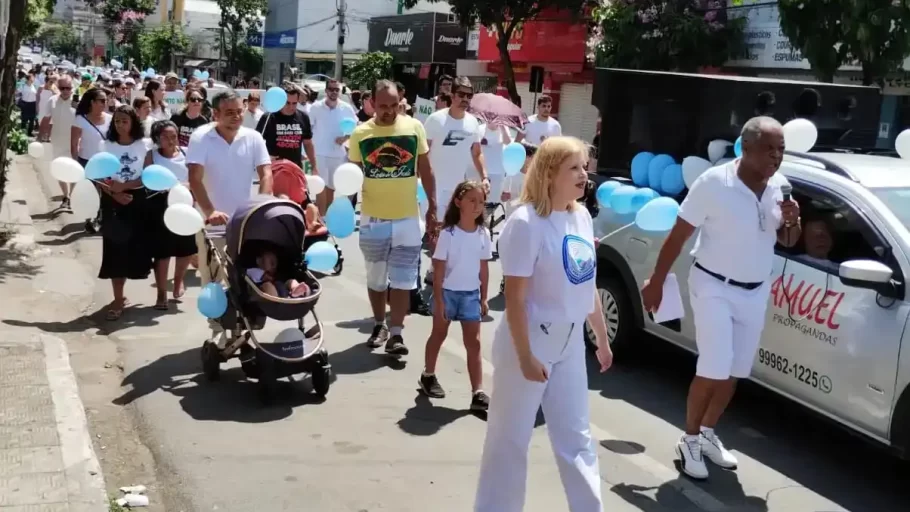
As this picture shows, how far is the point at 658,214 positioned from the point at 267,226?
2422 mm

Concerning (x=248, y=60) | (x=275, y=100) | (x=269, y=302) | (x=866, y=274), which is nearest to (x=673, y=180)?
(x=866, y=274)

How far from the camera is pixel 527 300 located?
398 cm

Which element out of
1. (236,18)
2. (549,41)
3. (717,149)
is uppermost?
(236,18)

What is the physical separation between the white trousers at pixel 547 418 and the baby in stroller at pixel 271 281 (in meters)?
2.43

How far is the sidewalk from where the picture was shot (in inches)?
175

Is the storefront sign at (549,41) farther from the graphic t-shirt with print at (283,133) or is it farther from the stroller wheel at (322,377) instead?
the stroller wheel at (322,377)

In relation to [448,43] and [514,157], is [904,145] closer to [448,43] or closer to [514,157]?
[514,157]

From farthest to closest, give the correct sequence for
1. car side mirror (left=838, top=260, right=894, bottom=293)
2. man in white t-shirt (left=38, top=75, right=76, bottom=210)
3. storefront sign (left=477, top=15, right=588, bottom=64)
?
storefront sign (left=477, top=15, right=588, bottom=64) → man in white t-shirt (left=38, top=75, right=76, bottom=210) → car side mirror (left=838, top=260, right=894, bottom=293)

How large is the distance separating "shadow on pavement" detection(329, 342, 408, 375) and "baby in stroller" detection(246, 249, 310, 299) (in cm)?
92

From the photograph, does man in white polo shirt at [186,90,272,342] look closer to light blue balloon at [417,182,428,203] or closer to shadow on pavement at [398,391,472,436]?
light blue balloon at [417,182,428,203]

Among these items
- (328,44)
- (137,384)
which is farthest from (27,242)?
(328,44)

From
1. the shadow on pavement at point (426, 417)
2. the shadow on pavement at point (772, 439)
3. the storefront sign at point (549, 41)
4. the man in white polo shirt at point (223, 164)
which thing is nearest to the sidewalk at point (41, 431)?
the man in white polo shirt at point (223, 164)

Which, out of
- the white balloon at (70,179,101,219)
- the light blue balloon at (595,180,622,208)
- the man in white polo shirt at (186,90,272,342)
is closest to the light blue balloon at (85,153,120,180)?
the white balloon at (70,179,101,219)

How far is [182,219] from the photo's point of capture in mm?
6527
